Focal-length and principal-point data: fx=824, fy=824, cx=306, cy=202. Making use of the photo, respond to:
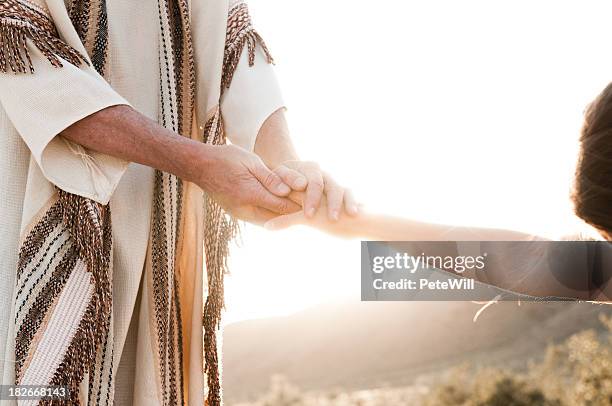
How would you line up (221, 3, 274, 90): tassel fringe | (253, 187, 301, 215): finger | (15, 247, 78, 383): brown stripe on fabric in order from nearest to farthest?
(15, 247, 78, 383): brown stripe on fabric → (253, 187, 301, 215): finger → (221, 3, 274, 90): tassel fringe

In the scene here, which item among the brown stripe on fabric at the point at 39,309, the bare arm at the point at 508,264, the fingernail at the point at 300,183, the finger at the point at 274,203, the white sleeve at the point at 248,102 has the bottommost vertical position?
the brown stripe on fabric at the point at 39,309

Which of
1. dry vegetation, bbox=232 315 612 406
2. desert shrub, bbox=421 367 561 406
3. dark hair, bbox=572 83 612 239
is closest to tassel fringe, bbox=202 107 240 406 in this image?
dark hair, bbox=572 83 612 239

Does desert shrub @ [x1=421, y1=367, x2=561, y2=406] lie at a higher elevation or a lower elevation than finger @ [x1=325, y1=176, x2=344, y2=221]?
lower

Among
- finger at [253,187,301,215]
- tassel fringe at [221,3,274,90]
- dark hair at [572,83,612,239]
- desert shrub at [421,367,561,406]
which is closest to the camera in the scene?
dark hair at [572,83,612,239]

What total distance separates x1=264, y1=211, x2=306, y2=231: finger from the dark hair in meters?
0.62

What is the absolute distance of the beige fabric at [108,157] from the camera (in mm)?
1607

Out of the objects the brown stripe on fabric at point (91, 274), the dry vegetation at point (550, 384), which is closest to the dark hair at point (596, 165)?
the brown stripe on fabric at point (91, 274)

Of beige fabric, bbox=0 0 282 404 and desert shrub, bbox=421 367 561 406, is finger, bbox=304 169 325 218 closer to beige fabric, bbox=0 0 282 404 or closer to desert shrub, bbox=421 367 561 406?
beige fabric, bbox=0 0 282 404

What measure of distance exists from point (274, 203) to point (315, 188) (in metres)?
0.10

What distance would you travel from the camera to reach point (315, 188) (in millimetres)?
1913

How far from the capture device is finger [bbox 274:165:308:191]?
6.22 ft

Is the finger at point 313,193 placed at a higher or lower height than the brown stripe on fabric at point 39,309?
higher

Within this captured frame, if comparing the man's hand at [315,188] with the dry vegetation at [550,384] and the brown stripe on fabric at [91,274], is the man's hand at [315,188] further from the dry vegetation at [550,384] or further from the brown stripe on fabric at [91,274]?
the dry vegetation at [550,384]

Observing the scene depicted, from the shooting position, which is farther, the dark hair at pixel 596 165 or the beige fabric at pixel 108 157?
the dark hair at pixel 596 165
